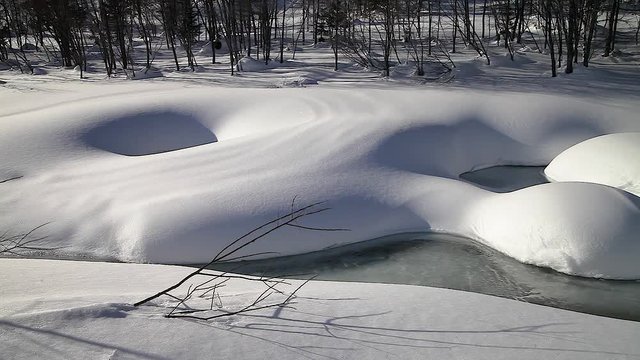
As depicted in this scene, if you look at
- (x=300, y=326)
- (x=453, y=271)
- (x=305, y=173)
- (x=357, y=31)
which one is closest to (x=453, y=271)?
(x=453, y=271)

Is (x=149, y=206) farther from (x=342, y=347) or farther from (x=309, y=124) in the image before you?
(x=342, y=347)

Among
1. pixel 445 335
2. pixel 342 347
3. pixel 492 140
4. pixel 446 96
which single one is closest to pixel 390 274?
pixel 445 335

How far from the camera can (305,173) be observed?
220 inches

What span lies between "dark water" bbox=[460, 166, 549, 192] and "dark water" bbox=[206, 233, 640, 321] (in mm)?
1517

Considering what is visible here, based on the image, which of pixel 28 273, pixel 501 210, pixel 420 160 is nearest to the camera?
pixel 28 273

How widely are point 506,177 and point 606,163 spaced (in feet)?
3.81

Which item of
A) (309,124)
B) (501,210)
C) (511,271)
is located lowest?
(511,271)

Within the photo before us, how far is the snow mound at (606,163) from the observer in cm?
531

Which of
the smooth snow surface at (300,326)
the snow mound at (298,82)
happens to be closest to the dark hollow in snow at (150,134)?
the snow mound at (298,82)

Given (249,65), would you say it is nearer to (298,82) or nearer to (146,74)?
(146,74)

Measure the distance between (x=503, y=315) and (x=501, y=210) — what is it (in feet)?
6.82

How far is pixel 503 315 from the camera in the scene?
293 centimetres

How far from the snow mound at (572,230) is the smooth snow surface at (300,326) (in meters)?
1.13

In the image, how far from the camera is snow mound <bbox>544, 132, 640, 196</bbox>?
17.4 ft
